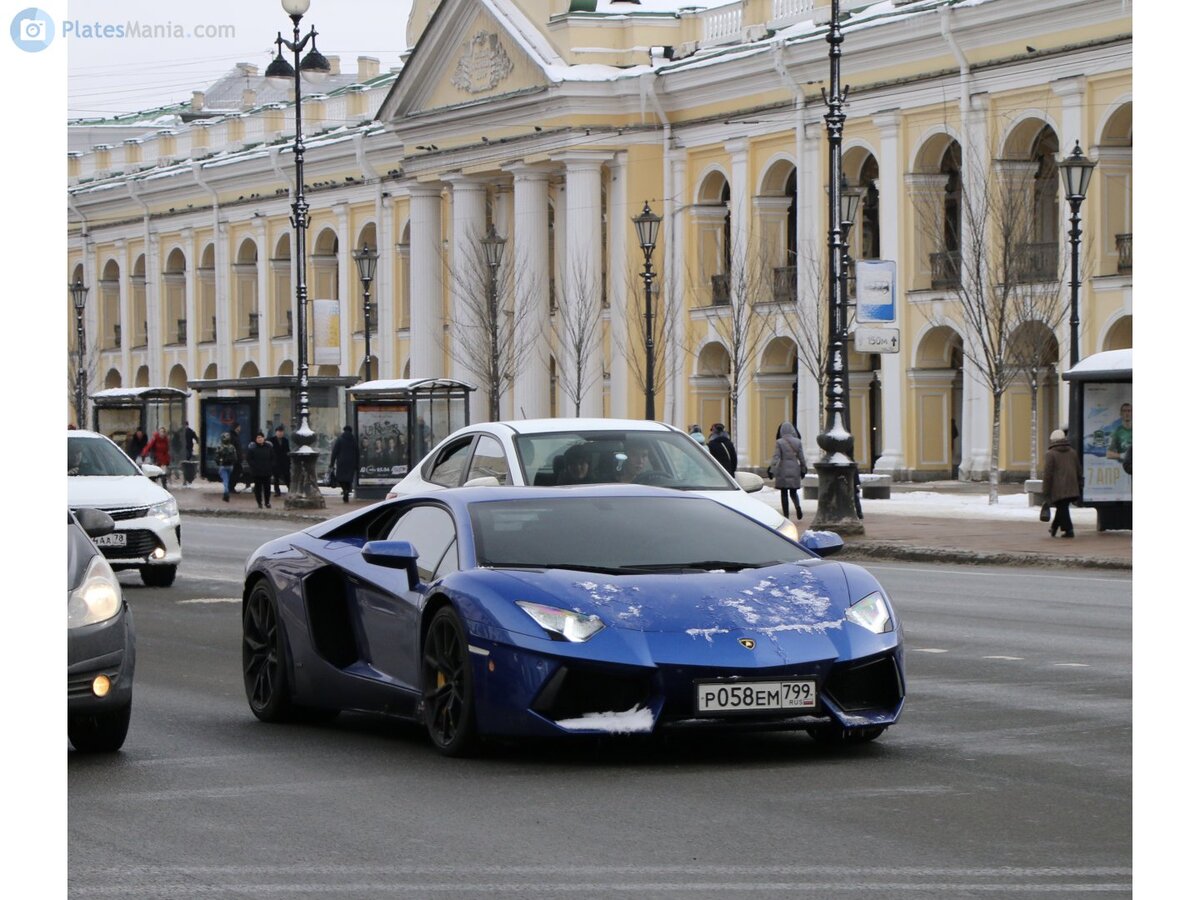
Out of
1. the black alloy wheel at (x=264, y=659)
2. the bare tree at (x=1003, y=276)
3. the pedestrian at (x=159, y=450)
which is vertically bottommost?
the pedestrian at (x=159, y=450)

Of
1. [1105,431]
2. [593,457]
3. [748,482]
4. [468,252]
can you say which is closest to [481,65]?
[468,252]

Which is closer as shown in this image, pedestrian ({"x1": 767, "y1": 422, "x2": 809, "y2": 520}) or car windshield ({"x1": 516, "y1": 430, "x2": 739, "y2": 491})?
car windshield ({"x1": 516, "y1": 430, "x2": 739, "y2": 491})

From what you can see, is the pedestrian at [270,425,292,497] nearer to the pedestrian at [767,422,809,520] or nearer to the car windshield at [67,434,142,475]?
the pedestrian at [767,422,809,520]

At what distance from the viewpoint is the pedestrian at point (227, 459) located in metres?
51.3

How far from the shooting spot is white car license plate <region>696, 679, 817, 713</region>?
9.76 meters

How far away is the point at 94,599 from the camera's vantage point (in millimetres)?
10406

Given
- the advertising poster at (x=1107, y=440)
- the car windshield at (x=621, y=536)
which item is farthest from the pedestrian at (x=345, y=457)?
the car windshield at (x=621, y=536)

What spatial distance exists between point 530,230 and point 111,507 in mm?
42109

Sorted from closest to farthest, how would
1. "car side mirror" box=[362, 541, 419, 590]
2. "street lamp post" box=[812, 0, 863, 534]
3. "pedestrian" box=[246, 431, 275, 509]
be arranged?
"car side mirror" box=[362, 541, 419, 590] → "street lamp post" box=[812, 0, 863, 534] → "pedestrian" box=[246, 431, 275, 509]

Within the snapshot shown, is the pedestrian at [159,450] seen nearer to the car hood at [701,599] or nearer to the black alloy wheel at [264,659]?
the black alloy wheel at [264,659]

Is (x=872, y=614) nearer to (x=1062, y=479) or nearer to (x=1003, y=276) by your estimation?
(x=1062, y=479)

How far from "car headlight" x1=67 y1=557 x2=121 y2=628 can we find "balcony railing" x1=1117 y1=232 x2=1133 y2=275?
39130 millimetres

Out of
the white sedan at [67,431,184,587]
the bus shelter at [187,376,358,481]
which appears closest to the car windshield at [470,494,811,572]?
the white sedan at [67,431,184,587]

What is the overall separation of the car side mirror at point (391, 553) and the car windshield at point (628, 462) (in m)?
7.62
